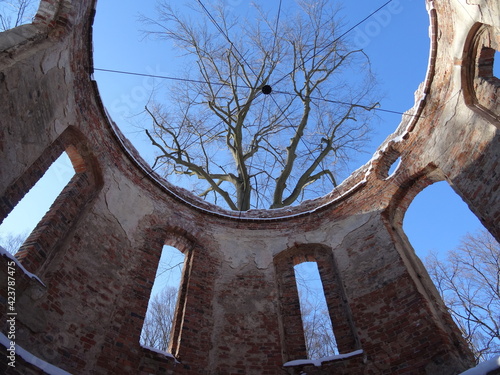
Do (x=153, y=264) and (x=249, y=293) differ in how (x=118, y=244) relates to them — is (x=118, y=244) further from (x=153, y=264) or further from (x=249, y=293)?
(x=249, y=293)

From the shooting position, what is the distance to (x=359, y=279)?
784 centimetres

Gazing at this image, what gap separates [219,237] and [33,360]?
5.04 metres

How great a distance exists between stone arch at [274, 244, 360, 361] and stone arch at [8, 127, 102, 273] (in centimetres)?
445

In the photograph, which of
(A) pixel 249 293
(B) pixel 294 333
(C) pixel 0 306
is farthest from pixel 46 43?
(B) pixel 294 333

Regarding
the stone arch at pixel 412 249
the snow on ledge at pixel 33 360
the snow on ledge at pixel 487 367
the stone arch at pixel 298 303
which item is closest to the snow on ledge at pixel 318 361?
the stone arch at pixel 298 303

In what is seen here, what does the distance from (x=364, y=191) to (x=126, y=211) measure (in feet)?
17.9

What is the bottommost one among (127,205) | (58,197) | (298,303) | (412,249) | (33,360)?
(33,360)

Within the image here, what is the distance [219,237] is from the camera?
30.7ft

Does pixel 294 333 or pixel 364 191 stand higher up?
pixel 364 191

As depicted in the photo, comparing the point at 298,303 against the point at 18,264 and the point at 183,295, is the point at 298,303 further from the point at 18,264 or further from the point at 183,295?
the point at 18,264

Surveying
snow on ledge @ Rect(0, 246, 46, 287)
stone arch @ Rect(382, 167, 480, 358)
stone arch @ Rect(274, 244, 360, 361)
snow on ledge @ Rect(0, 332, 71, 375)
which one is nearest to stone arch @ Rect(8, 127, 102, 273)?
snow on ledge @ Rect(0, 246, 46, 287)

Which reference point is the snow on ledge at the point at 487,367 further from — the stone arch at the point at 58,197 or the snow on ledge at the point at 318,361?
the stone arch at the point at 58,197

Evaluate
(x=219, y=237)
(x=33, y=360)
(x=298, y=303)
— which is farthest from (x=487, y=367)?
(x=219, y=237)

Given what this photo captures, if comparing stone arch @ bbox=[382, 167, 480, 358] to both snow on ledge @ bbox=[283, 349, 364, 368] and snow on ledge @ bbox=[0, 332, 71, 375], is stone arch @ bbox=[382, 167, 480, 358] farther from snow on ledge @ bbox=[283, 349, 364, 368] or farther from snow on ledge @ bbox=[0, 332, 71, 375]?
snow on ledge @ bbox=[0, 332, 71, 375]
